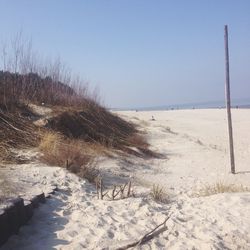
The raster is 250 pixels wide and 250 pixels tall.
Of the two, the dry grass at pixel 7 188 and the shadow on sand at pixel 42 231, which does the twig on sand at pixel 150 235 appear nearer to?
the shadow on sand at pixel 42 231

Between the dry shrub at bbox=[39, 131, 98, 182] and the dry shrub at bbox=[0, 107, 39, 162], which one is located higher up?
the dry shrub at bbox=[0, 107, 39, 162]

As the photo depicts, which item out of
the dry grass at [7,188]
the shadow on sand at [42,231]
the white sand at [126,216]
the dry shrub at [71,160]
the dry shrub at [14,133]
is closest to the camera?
the shadow on sand at [42,231]

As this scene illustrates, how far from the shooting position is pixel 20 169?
713 centimetres

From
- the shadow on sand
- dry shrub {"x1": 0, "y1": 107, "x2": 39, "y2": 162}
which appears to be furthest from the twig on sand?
dry shrub {"x1": 0, "y1": 107, "x2": 39, "y2": 162}

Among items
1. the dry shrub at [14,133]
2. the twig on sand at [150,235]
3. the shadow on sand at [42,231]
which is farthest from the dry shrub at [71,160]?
the twig on sand at [150,235]

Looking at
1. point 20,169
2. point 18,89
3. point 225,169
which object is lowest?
point 225,169

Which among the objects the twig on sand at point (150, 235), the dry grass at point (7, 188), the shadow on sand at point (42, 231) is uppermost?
the dry grass at point (7, 188)

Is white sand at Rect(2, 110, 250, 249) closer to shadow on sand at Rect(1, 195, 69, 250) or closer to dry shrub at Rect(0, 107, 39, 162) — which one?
shadow on sand at Rect(1, 195, 69, 250)

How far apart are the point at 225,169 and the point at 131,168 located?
2.36 meters

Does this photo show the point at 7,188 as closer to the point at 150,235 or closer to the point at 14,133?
the point at 150,235

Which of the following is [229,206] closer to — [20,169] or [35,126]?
[20,169]

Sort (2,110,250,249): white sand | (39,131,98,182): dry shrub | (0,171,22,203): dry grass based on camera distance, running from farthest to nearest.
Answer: (39,131,98,182): dry shrub < (0,171,22,203): dry grass < (2,110,250,249): white sand

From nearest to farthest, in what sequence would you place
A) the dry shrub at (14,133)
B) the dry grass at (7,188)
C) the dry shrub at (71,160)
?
the dry grass at (7,188)
the dry shrub at (71,160)
the dry shrub at (14,133)

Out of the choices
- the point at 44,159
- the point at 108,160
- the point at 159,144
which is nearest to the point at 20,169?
the point at 44,159
